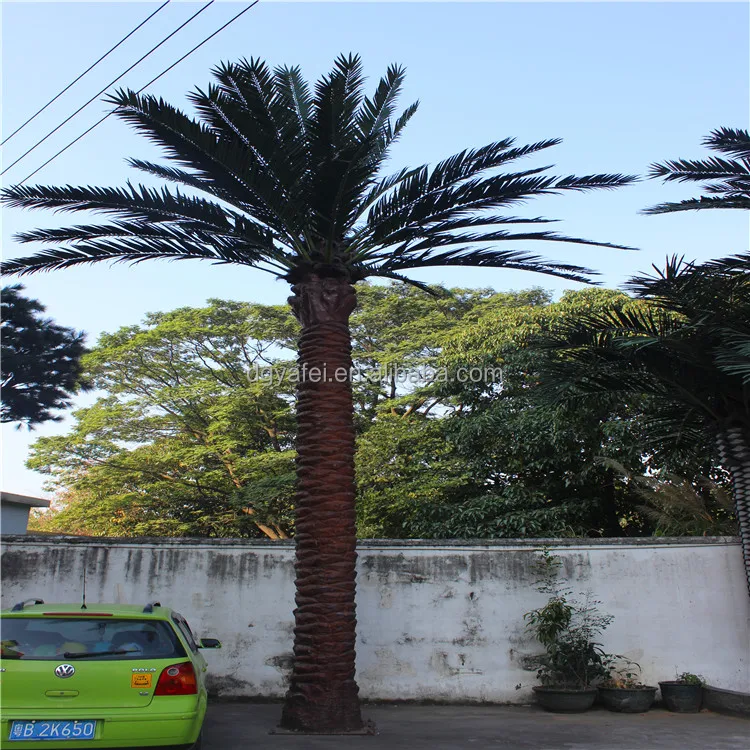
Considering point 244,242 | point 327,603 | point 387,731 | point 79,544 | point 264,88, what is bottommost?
point 387,731

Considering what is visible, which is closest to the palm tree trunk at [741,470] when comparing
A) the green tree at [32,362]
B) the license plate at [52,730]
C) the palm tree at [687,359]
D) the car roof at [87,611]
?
the palm tree at [687,359]

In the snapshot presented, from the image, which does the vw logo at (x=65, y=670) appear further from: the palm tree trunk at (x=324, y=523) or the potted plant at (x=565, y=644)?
the potted plant at (x=565, y=644)

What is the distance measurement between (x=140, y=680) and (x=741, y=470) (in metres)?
7.86

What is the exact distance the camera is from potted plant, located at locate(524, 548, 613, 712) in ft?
29.7

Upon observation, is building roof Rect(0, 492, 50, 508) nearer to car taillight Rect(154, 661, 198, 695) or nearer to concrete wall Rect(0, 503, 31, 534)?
concrete wall Rect(0, 503, 31, 534)

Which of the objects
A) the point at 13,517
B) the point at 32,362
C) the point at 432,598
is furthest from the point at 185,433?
the point at 432,598

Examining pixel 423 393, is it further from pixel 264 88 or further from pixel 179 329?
pixel 264 88

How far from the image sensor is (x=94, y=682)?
5.01m

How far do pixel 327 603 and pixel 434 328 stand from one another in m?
16.6

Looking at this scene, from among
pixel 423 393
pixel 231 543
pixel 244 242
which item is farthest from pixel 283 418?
pixel 244 242

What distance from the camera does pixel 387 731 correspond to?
7.59 meters

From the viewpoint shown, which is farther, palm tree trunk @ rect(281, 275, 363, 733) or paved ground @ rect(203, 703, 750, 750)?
palm tree trunk @ rect(281, 275, 363, 733)

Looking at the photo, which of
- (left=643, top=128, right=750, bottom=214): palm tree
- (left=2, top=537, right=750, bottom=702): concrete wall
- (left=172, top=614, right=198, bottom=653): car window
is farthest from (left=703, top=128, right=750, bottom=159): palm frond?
(left=172, top=614, right=198, bottom=653): car window

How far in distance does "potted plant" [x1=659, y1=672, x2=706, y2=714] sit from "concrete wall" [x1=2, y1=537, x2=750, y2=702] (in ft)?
1.22
